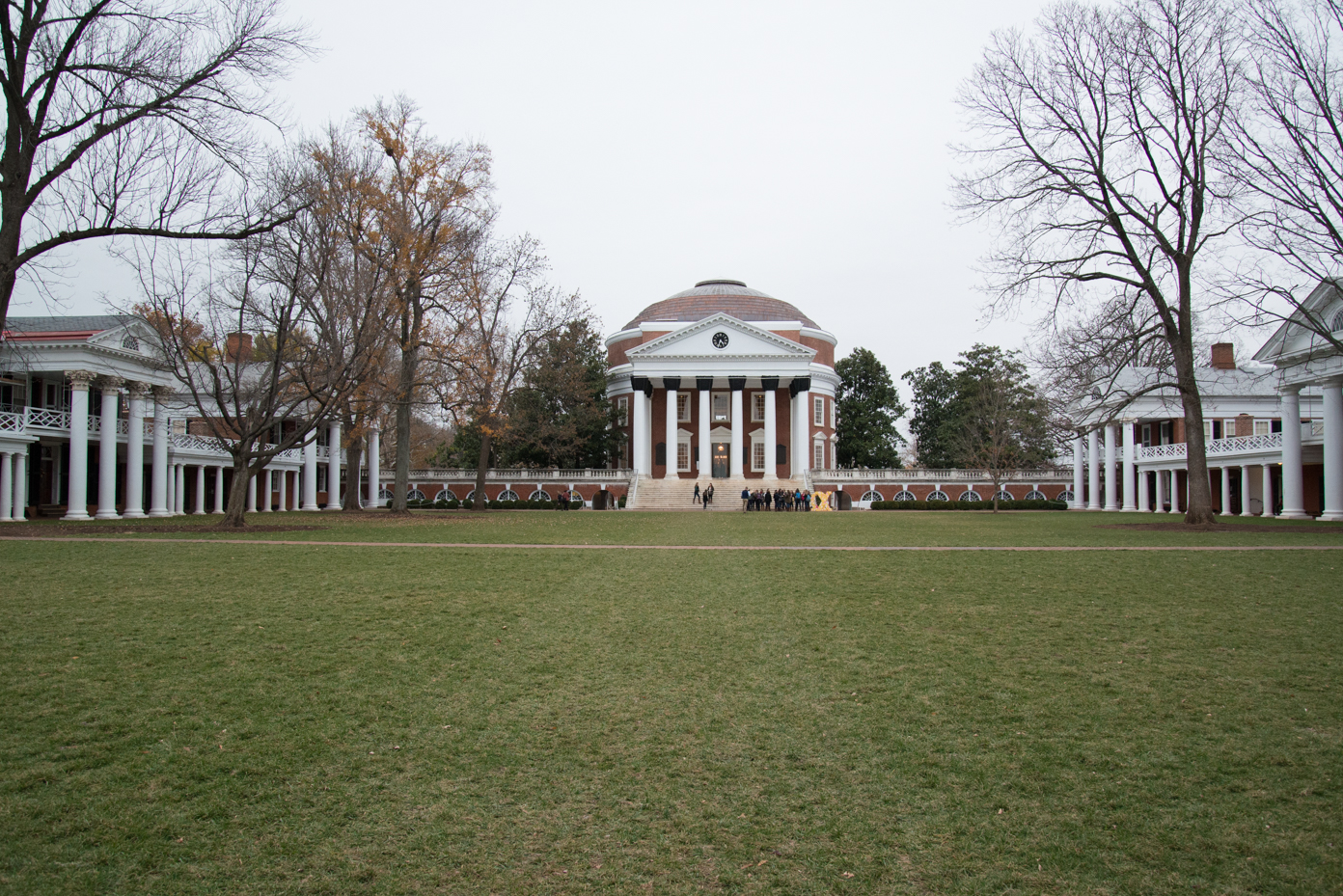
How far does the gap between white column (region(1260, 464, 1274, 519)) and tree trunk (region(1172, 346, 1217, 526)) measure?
744 inches

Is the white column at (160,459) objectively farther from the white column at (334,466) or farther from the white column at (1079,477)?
the white column at (1079,477)

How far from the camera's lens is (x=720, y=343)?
195ft

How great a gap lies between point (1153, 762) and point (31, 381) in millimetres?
40069

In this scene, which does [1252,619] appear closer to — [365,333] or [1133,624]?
[1133,624]

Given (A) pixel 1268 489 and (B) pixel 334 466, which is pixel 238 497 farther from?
(A) pixel 1268 489

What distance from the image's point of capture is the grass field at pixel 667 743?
381cm

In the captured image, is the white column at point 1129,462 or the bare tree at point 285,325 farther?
the white column at point 1129,462

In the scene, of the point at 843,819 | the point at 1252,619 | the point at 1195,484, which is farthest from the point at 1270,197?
the point at 843,819

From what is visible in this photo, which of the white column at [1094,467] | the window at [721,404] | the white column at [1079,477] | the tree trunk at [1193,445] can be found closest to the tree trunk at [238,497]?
the tree trunk at [1193,445]

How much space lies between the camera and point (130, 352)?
3178 cm

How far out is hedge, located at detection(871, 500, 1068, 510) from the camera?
51594 millimetres

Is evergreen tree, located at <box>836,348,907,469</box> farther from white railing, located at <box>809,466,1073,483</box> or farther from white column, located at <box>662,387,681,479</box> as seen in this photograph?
white column, located at <box>662,387,681,479</box>

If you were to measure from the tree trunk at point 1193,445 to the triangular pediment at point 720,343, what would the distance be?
33942mm

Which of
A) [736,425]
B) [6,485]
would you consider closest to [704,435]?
[736,425]
